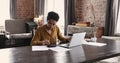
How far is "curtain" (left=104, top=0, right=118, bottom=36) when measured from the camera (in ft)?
16.0

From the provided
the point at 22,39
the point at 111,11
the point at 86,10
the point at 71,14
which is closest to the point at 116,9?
the point at 111,11

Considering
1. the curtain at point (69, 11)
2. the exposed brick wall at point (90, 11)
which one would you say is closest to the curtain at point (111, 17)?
the exposed brick wall at point (90, 11)

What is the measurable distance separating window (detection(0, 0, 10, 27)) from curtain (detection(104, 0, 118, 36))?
3.15 metres

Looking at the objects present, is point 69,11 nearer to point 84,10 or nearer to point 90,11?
point 84,10

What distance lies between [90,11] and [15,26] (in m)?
2.27

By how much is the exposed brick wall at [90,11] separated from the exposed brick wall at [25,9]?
Answer: 5.84 feet

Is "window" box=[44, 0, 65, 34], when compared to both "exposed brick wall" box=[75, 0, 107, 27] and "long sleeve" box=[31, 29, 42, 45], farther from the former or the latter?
"long sleeve" box=[31, 29, 42, 45]

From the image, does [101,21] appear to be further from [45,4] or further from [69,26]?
[45,4]

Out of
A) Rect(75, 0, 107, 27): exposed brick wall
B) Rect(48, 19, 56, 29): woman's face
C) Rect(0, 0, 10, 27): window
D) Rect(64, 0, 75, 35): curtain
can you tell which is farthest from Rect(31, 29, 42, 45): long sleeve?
Rect(0, 0, 10, 27): window

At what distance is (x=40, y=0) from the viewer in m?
6.91

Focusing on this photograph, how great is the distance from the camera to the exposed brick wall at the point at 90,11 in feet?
17.4

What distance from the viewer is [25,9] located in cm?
698

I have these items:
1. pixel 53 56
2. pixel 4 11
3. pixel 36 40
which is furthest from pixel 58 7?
pixel 53 56

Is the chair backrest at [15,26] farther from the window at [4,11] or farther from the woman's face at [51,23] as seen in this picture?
the woman's face at [51,23]
